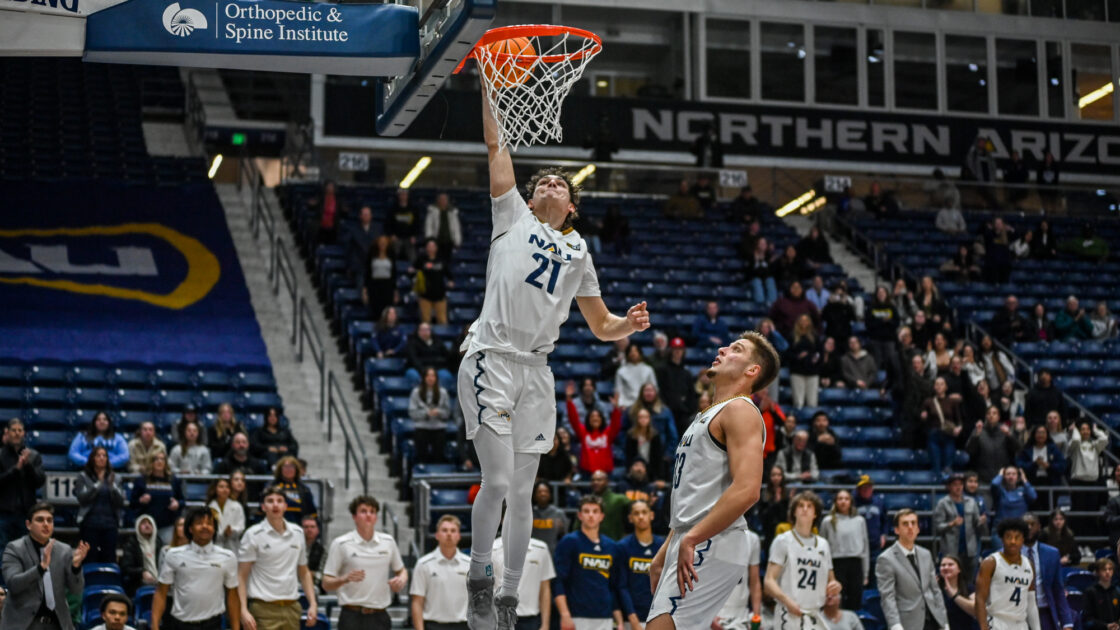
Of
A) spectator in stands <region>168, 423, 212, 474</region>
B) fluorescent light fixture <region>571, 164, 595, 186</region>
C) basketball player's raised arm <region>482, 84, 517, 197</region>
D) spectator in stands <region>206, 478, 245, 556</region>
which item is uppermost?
fluorescent light fixture <region>571, 164, 595, 186</region>

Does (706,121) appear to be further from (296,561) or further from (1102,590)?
(296,561)

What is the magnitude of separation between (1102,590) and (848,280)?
1059cm

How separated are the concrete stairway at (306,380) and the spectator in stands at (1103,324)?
12.8 metres

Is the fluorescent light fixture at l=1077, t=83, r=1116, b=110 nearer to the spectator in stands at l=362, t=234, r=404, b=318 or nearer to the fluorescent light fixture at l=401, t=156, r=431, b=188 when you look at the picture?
the fluorescent light fixture at l=401, t=156, r=431, b=188

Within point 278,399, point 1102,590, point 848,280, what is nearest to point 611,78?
point 848,280

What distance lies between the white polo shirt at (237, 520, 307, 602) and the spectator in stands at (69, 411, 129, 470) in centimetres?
316

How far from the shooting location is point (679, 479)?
264 inches

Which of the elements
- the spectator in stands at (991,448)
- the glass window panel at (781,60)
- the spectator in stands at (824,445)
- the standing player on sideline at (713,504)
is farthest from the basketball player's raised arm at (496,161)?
the glass window panel at (781,60)

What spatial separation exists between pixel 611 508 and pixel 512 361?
7116 millimetres

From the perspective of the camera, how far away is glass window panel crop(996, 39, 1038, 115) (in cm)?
3056

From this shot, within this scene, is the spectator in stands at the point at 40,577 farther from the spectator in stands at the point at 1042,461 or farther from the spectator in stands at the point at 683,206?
the spectator in stands at the point at 683,206

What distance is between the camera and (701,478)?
658 centimetres

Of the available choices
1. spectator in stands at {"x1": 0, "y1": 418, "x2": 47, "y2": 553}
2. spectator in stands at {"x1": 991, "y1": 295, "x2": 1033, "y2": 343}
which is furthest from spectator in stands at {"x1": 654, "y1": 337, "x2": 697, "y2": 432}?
spectator in stands at {"x1": 0, "y1": 418, "x2": 47, "y2": 553}

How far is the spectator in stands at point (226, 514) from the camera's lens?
12.6 metres
